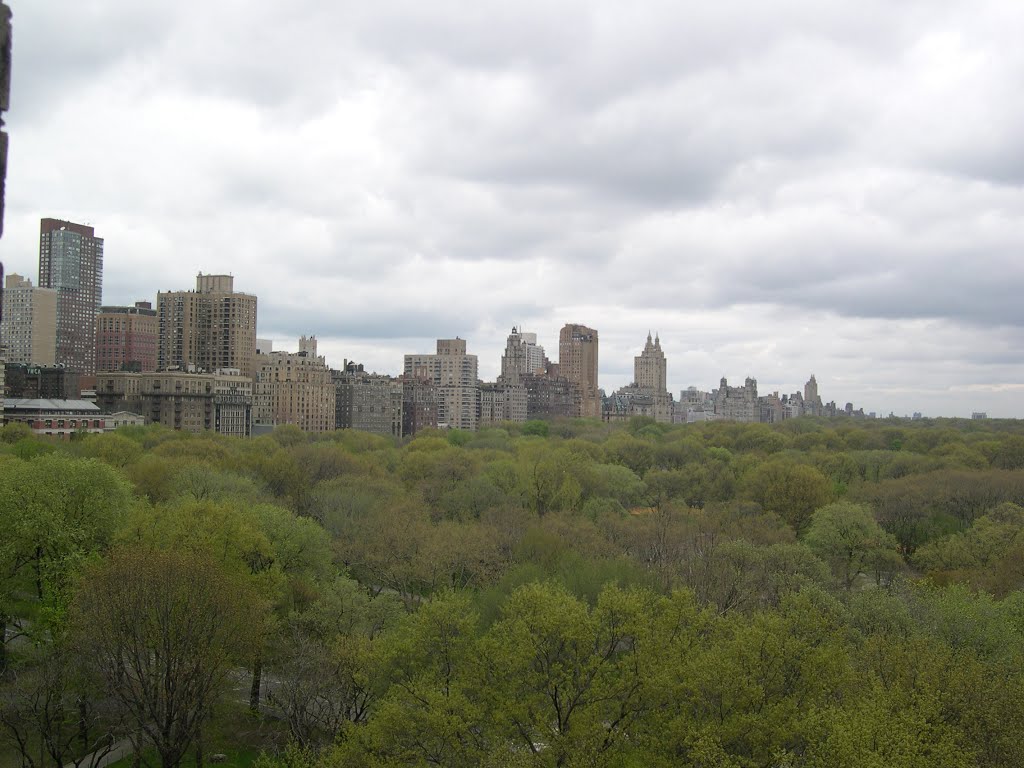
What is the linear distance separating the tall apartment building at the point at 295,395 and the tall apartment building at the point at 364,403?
16.0ft

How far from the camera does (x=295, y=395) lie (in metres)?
155

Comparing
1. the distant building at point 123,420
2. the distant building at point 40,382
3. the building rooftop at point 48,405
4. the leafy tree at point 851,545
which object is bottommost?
the leafy tree at point 851,545

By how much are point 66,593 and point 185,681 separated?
7959 millimetres

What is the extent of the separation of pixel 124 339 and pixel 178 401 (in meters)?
61.2

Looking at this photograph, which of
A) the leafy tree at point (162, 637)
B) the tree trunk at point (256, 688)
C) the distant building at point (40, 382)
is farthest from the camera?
the distant building at point (40, 382)

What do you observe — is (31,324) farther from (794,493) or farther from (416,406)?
(794,493)

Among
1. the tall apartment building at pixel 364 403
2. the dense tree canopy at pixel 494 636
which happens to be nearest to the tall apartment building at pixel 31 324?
the tall apartment building at pixel 364 403

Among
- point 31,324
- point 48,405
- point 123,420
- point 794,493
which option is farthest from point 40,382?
point 794,493

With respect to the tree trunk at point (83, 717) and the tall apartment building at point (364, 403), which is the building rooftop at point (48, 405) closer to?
the tall apartment building at point (364, 403)

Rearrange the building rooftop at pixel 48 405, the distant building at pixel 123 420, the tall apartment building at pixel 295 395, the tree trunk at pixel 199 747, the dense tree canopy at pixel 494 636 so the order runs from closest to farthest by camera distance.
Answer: the dense tree canopy at pixel 494 636
the tree trunk at pixel 199 747
the building rooftop at pixel 48 405
the distant building at pixel 123 420
the tall apartment building at pixel 295 395

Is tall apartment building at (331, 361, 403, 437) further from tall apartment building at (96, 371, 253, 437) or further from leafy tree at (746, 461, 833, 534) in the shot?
leafy tree at (746, 461, 833, 534)

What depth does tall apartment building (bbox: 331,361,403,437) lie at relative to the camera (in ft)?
541

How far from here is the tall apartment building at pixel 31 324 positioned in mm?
172500

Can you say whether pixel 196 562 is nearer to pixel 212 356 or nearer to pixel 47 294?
pixel 212 356
